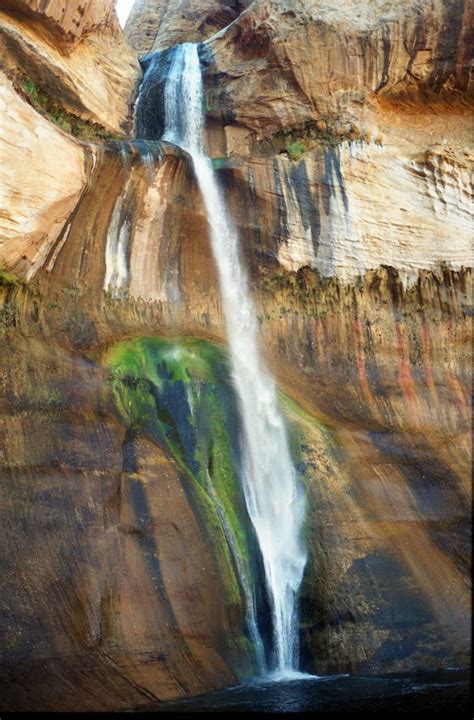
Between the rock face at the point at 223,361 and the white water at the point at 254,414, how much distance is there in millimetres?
245

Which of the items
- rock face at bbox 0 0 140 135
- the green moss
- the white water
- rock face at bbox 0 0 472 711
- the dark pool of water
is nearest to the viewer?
the dark pool of water

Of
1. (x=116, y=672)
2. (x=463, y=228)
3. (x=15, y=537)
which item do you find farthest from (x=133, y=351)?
(x=463, y=228)

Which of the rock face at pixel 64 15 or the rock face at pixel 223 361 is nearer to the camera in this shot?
the rock face at pixel 223 361

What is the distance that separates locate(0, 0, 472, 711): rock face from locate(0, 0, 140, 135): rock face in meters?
0.19

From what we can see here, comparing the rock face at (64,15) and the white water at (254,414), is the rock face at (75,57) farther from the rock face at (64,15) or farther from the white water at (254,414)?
the white water at (254,414)

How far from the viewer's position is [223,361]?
1398cm

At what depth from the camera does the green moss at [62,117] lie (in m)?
14.4

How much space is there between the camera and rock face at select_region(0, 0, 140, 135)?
1401cm

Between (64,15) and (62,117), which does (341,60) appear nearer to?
(64,15)

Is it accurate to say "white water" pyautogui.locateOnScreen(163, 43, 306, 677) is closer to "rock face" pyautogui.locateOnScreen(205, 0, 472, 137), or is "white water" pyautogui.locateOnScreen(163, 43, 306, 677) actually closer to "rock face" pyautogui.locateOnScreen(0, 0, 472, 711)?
"rock face" pyautogui.locateOnScreen(0, 0, 472, 711)

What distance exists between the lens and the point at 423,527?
41.0 ft

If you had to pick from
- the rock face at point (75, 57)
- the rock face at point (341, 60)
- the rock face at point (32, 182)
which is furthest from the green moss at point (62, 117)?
the rock face at point (341, 60)

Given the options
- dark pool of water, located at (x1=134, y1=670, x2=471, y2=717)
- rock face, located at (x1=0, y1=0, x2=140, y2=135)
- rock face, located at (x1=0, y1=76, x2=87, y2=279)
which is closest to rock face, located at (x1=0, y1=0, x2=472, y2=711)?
rock face, located at (x1=0, y1=76, x2=87, y2=279)

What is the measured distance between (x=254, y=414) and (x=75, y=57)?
810cm
